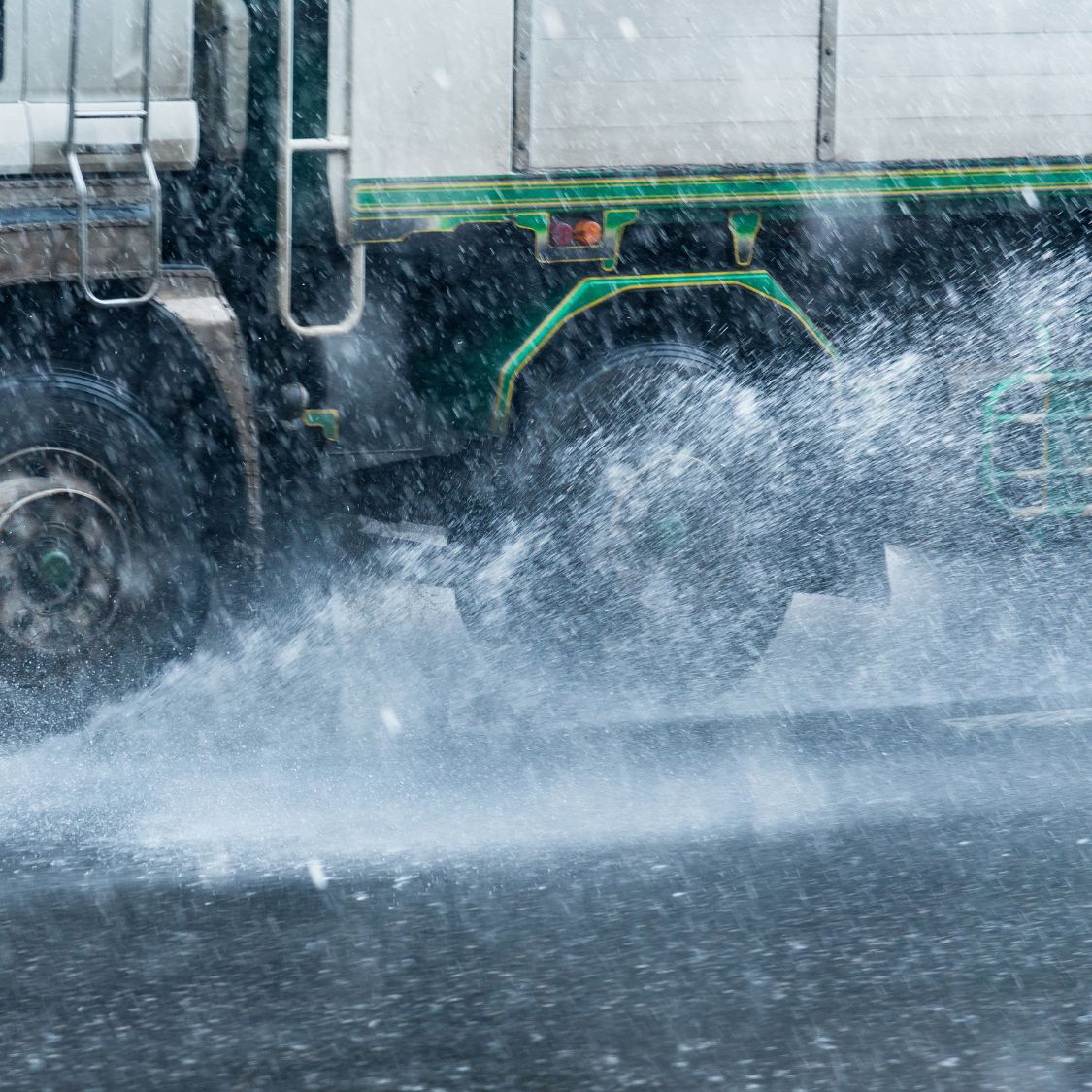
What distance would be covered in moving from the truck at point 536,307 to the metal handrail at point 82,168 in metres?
0.02

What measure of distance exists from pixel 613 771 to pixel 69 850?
154cm

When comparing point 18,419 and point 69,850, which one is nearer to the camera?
point 69,850

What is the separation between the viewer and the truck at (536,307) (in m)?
5.47

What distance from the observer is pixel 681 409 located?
6.13 m

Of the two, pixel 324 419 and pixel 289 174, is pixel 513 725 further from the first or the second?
pixel 289 174

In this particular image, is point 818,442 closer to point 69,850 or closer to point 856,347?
point 856,347

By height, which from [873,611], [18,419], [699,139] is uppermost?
[699,139]

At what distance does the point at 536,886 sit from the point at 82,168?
253 centimetres

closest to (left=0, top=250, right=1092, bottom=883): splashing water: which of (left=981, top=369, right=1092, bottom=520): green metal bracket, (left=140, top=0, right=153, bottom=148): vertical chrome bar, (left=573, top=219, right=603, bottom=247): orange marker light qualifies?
(left=981, top=369, right=1092, bottom=520): green metal bracket

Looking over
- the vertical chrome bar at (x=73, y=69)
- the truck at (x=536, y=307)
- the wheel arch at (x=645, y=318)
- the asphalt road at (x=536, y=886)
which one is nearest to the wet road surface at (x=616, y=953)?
the asphalt road at (x=536, y=886)

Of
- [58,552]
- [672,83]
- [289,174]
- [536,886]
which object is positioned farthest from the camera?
[672,83]

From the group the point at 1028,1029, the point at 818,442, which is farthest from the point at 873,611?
the point at 1028,1029

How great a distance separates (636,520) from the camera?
6.09 metres

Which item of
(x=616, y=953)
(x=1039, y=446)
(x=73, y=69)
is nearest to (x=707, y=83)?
(x=1039, y=446)
